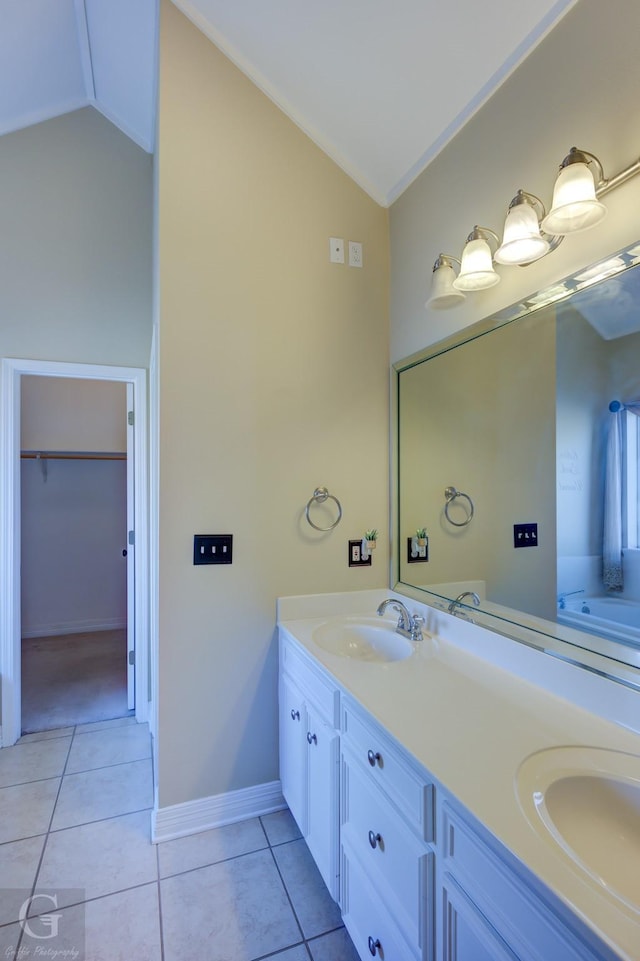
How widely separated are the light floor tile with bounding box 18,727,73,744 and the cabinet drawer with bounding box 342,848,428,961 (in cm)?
196

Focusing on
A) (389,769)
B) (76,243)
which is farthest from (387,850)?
(76,243)

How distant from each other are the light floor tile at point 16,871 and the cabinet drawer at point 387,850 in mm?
1143

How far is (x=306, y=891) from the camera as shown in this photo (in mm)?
1525

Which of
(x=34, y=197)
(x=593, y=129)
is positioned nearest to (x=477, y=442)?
(x=593, y=129)

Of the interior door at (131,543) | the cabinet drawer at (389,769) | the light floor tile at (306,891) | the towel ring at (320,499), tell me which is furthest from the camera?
the interior door at (131,543)

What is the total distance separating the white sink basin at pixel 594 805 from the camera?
2.69 ft

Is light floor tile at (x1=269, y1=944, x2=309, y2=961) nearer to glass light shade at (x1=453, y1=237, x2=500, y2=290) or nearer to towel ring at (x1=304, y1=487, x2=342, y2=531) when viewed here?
towel ring at (x1=304, y1=487, x2=342, y2=531)

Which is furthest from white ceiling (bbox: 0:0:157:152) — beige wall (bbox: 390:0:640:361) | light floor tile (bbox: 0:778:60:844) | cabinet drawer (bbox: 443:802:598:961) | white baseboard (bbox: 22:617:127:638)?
white baseboard (bbox: 22:617:127:638)

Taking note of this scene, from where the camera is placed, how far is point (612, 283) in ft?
3.80

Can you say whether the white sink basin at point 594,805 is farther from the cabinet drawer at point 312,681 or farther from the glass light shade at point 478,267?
the glass light shade at point 478,267

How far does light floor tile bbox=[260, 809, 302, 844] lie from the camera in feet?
5.79

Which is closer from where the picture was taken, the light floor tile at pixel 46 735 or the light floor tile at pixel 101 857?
the light floor tile at pixel 101 857

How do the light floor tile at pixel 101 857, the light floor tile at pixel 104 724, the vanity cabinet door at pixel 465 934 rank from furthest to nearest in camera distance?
the light floor tile at pixel 104 724
the light floor tile at pixel 101 857
the vanity cabinet door at pixel 465 934

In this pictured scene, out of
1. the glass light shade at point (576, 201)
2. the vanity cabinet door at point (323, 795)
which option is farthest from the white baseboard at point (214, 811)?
the glass light shade at point (576, 201)
